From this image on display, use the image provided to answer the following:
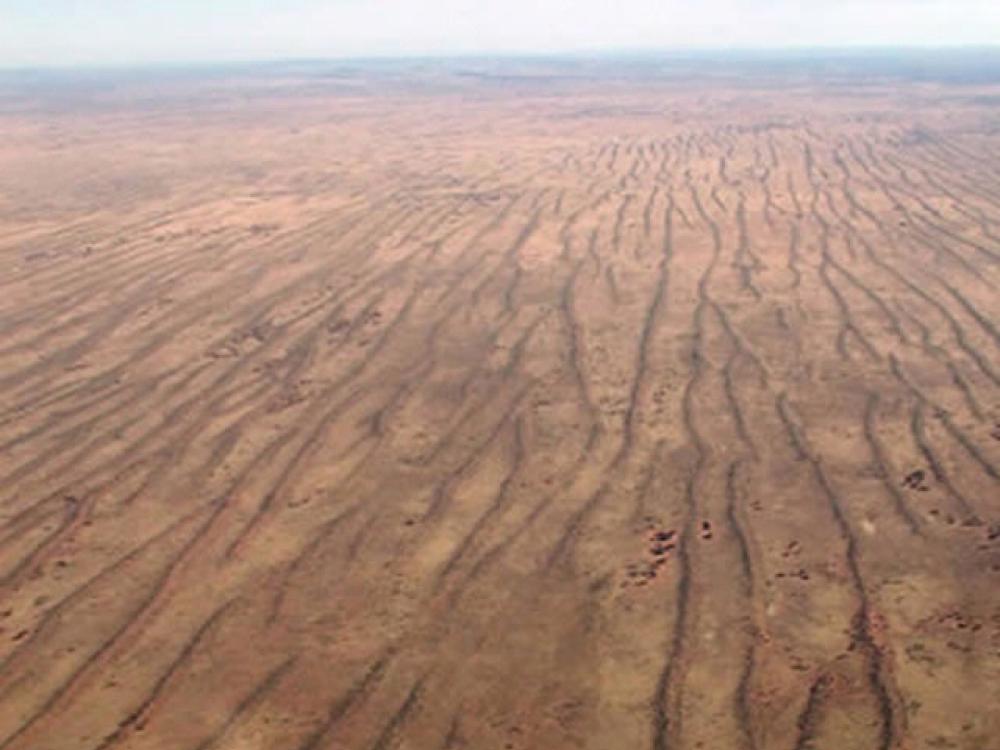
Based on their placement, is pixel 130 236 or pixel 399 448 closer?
pixel 399 448

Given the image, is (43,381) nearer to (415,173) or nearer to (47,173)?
(415,173)

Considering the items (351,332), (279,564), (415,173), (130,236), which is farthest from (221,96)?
(279,564)

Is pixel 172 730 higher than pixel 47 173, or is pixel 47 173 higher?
pixel 172 730

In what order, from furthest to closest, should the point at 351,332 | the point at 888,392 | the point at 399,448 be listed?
the point at 351,332 → the point at 888,392 → the point at 399,448

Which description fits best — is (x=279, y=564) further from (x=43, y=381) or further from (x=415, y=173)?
(x=415, y=173)

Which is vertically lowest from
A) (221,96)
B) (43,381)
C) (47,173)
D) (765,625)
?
(221,96)

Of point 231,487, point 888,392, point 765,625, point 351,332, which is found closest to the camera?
point 765,625
